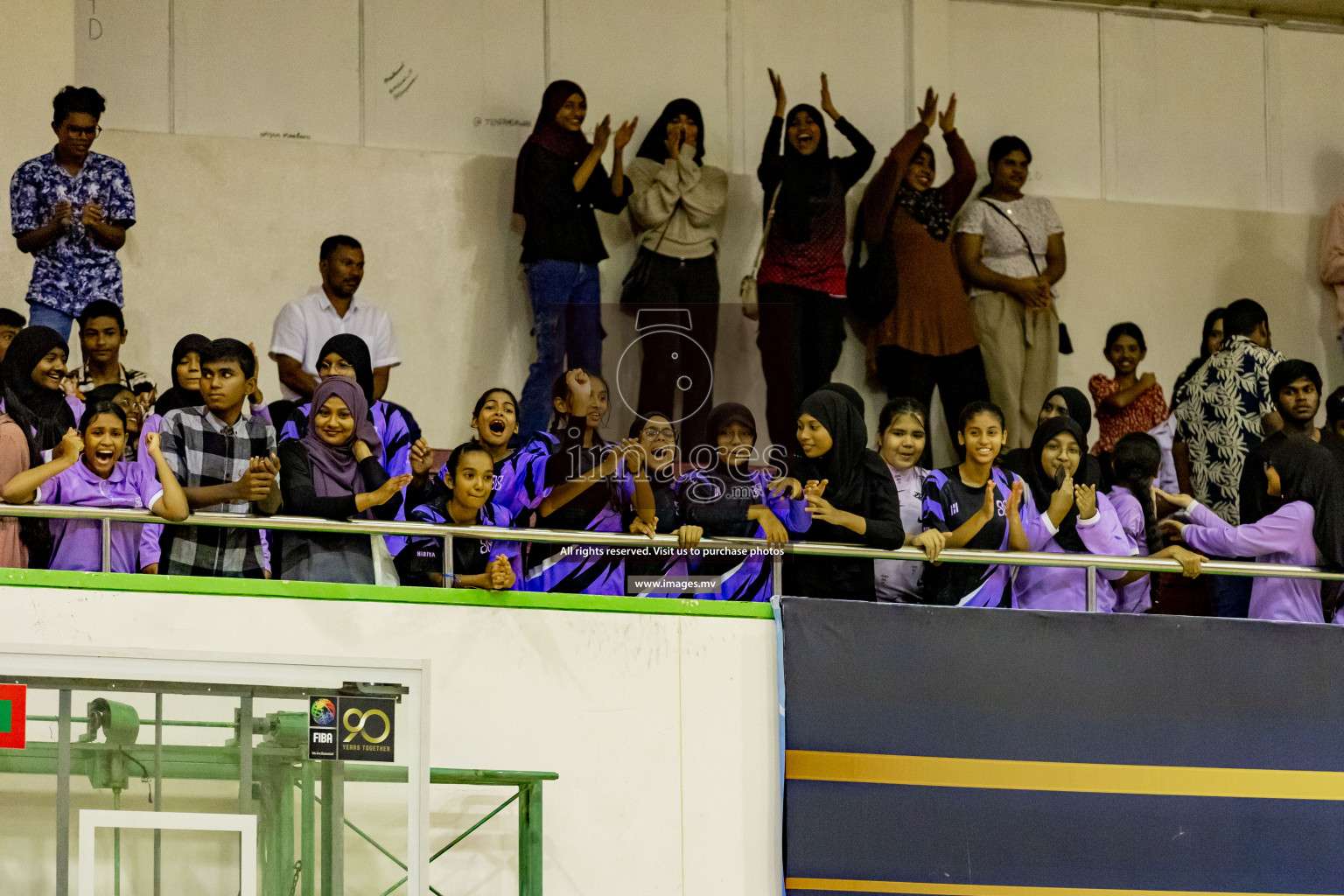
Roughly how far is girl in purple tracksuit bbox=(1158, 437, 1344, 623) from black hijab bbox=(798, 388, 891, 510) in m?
1.15

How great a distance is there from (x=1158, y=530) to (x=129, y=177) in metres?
4.36

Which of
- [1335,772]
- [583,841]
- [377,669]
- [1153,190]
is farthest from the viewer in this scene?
[1153,190]

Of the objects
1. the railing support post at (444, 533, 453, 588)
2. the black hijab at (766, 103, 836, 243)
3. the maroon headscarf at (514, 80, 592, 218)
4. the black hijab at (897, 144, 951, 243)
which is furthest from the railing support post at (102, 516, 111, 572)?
the black hijab at (897, 144, 951, 243)

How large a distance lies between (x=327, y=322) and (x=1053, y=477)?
2.79 m

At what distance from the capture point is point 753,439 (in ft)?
17.3

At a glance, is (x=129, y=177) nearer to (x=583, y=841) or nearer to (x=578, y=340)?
(x=578, y=340)

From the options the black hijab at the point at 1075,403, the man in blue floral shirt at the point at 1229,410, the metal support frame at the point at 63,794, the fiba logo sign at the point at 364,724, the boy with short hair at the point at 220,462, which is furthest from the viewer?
the man in blue floral shirt at the point at 1229,410

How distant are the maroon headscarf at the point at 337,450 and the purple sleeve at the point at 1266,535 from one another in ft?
8.86

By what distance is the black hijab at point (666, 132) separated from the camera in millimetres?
6965

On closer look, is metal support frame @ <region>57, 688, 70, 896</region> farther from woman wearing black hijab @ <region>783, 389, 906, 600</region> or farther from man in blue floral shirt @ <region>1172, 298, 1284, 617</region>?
man in blue floral shirt @ <region>1172, 298, 1284, 617</region>

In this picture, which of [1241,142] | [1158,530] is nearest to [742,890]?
[1158,530]

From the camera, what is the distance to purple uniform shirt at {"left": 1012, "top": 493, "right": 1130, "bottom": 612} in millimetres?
5438

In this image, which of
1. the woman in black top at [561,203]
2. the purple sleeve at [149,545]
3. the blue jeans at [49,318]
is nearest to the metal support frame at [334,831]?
the purple sleeve at [149,545]

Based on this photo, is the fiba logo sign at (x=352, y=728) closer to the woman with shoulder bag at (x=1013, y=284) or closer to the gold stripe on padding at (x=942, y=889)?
the gold stripe on padding at (x=942, y=889)
